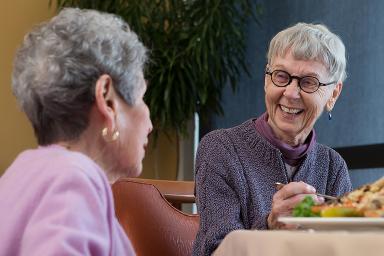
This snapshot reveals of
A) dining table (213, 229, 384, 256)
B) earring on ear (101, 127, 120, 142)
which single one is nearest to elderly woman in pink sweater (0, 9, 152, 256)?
earring on ear (101, 127, 120, 142)

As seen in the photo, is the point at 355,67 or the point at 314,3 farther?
the point at 314,3

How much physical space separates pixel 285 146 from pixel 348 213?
81cm

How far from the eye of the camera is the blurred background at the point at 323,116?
336cm

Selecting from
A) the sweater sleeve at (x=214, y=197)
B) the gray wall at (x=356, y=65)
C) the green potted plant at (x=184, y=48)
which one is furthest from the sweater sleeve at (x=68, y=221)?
the green potted plant at (x=184, y=48)

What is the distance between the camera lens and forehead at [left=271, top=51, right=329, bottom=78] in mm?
1930

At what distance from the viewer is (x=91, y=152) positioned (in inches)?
49.1

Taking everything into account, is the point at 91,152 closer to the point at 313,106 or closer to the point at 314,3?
the point at 313,106

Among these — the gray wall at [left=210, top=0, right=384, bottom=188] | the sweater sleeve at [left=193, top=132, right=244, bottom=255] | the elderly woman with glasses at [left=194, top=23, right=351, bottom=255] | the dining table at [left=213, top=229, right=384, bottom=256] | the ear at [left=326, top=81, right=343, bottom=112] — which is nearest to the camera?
the dining table at [left=213, top=229, right=384, bottom=256]

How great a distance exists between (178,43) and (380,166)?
127 cm

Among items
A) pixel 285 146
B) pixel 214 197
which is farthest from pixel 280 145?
pixel 214 197

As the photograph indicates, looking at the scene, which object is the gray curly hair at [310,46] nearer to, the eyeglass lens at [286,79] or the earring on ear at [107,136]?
the eyeglass lens at [286,79]

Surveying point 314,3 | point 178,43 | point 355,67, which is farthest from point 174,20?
point 355,67

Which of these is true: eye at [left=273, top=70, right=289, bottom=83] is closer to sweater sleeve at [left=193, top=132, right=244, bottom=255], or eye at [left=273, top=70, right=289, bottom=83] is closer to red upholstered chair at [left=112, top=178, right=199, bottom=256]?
sweater sleeve at [left=193, top=132, right=244, bottom=255]

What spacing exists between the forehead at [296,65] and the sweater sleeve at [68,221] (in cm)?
95
